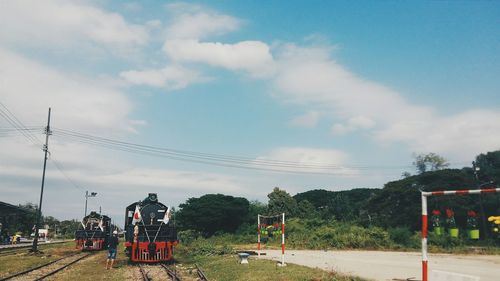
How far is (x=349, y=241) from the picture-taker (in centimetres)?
3117

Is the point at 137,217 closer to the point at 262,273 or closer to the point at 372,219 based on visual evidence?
the point at 262,273

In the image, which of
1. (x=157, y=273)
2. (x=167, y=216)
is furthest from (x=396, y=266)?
(x=167, y=216)

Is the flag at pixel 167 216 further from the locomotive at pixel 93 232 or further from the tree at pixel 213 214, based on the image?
the tree at pixel 213 214

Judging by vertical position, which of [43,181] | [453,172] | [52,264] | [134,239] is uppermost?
[453,172]

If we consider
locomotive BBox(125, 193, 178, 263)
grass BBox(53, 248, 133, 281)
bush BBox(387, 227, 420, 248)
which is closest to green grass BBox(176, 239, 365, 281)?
locomotive BBox(125, 193, 178, 263)

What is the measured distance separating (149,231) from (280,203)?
31.6 metres

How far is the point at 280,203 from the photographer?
168ft

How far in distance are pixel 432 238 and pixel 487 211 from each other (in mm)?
18686

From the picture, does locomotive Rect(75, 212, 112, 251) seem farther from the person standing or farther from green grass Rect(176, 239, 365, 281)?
green grass Rect(176, 239, 365, 281)

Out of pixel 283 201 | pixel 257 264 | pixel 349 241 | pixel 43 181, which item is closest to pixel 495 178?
pixel 283 201

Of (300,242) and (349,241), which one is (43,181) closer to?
(300,242)

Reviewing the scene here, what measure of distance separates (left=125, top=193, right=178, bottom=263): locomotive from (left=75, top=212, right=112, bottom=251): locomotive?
42.4 ft

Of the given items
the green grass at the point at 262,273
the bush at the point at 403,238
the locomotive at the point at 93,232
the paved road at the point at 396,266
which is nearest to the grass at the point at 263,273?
the green grass at the point at 262,273

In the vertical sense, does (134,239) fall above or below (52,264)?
above
